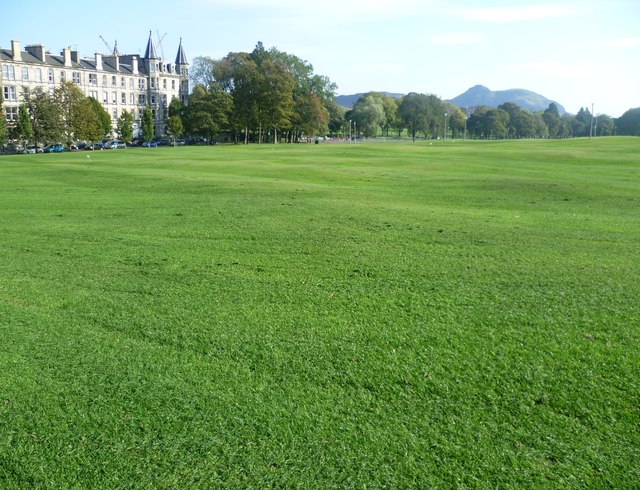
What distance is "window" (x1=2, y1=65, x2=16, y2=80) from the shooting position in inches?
4198

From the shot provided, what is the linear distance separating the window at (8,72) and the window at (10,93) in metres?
1.63

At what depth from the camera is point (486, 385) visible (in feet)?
17.5

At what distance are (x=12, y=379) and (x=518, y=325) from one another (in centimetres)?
545

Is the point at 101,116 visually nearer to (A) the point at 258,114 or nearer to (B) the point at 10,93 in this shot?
(B) the point at 10,93

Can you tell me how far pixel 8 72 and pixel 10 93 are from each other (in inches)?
149

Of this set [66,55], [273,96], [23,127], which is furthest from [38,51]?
[273,96]

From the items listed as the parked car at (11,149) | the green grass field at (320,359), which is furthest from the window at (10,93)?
the green grass field at (320,359)

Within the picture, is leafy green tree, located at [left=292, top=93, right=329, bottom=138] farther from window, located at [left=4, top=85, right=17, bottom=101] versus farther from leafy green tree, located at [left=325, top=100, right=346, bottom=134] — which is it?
window, located at [left=4, top=85, right=17, bottom=101]

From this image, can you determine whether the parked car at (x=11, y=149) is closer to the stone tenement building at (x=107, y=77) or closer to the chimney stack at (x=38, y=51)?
the stone tenement building at (x=107, y=77)

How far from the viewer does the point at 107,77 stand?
13300 centimetres

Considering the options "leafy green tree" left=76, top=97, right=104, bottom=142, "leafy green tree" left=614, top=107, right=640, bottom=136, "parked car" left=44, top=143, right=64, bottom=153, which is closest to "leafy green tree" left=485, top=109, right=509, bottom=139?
"leafy green tree" left=614, top=107, right=640, bottom=136

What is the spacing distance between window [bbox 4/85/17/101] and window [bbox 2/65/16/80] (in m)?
1.63

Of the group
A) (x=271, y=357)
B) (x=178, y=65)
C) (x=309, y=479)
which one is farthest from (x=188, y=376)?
(x=178, y=65)

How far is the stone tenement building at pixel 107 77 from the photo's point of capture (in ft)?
356
